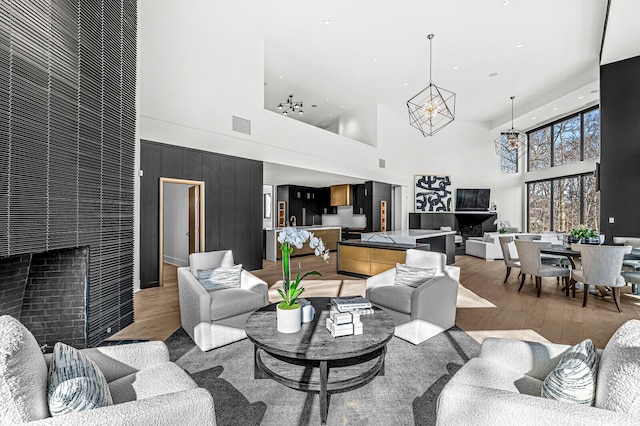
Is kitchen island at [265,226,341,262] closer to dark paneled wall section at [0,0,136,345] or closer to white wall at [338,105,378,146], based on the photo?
white wall at [338,105,378,146]

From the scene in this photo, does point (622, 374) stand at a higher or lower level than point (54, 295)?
higher

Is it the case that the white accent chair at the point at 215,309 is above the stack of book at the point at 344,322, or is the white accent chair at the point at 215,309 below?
below

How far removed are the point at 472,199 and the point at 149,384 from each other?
1228 centimetres

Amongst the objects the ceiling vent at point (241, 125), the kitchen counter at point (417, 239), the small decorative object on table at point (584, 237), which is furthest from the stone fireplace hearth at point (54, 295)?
the small decorative object on table at point (584, 237)

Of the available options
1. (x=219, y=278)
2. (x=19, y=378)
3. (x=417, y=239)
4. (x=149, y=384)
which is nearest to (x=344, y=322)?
(x=149, y=384)

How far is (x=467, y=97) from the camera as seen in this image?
9.69 metres

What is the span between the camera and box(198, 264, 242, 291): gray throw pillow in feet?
11.5

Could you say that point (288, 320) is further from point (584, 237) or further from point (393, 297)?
point (584, 237)

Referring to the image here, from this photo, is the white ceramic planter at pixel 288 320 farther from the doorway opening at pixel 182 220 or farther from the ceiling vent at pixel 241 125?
the ceiling vent at pixel 241 125

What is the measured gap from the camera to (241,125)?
6480 millimetres

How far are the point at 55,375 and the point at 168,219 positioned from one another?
7.30 meters

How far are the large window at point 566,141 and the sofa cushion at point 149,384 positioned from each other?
11.1m

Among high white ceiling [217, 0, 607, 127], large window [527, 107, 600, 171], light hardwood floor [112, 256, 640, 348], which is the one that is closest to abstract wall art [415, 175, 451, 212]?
large window [527, 107, 600, 171]

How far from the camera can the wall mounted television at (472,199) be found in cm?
1174
